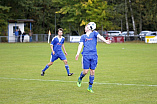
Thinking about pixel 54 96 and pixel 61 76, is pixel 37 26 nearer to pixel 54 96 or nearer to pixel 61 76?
pixel 61 76

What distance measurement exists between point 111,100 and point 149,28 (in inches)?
2883

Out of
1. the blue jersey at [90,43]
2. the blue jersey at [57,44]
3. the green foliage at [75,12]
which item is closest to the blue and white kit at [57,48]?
the blue jersey at [57,44]

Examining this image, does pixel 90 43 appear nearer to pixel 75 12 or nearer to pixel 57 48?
pixel 57 48

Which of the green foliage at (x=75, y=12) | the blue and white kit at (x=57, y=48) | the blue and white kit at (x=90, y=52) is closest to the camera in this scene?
the blue and white kit at (x=90, y=52)

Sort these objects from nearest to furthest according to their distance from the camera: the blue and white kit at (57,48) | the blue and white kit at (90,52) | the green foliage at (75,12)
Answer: the blue and white kit at (90,52)
the blue and white kit at (57,48)
the green foliage at (75,12)

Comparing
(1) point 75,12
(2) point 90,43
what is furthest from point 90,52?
(1) point 75,12

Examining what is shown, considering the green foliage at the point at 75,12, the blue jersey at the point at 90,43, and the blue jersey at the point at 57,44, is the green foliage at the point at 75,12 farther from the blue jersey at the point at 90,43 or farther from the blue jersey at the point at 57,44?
the blue jersey at the point at 90,43

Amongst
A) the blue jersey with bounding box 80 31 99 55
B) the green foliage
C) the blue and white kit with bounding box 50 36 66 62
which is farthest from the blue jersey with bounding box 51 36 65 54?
the green foliage

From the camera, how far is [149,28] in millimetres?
80000

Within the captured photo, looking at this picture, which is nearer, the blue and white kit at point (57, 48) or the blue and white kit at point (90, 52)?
the blue and white kit at point (90, 52)

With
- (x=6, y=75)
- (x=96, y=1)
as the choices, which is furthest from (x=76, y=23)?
(x=6, y=75)

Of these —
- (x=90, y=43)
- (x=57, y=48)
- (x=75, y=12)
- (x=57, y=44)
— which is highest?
(x=75, y=12)

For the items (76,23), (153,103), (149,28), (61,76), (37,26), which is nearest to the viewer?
(153,103)

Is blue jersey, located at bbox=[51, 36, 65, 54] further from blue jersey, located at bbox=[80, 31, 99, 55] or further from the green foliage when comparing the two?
the green foliage
